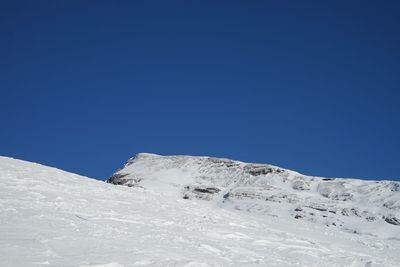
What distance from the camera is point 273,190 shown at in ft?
246

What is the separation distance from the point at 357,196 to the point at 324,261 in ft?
198

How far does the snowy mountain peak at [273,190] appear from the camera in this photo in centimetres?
5980

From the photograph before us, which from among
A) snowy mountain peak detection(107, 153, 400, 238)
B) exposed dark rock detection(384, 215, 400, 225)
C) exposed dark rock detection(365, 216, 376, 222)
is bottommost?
exposed dark rock detection(384, 215, 400, 225)

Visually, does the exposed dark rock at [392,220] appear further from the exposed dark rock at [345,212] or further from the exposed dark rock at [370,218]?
the exposed dark rock at [345,212]

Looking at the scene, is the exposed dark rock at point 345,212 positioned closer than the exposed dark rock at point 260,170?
Yes

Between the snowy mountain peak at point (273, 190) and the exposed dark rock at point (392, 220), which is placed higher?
the snowy mountain peak at point (273, 190)

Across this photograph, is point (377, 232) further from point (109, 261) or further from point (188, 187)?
point (109, 261)

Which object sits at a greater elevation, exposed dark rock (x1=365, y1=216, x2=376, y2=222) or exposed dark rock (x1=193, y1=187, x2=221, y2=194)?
exposed dark rock (x1=193, y1=187, x2=221, y2=194)

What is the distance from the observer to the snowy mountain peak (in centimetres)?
5980

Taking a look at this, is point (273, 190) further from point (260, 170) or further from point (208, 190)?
point (260, 170)

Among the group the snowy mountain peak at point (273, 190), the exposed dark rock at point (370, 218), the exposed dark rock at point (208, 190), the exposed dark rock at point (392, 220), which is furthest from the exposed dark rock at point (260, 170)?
the exposed dark rock at point (392, 220)

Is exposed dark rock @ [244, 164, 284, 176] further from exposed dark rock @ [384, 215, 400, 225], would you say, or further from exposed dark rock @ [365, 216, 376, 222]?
exposed dark rock @ [384, 215, 400, 225]

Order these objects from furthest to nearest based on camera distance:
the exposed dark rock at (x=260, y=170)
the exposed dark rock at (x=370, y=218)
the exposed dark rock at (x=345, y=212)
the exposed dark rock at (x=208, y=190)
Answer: the exposed dark rock at (x=260, y=170)
the exposed dark rock at (x=208, y=190)
the exposed dark rock at (x=345, y=212)
the exposed dark rock at (x=370, y=218)

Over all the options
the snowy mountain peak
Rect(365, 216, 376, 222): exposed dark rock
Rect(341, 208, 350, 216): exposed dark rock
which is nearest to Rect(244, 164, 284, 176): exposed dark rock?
the snowy mountain peak
